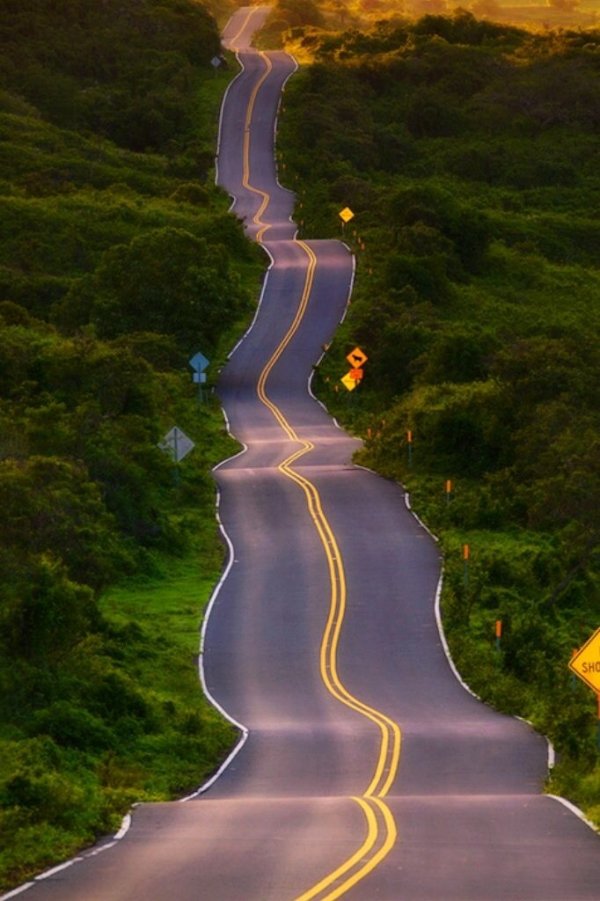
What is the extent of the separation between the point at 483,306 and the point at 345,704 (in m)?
53.3

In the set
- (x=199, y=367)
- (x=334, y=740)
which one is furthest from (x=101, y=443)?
(x=334, y=740)

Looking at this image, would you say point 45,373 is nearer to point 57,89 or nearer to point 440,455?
point 440,455

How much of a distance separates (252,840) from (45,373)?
3610cm

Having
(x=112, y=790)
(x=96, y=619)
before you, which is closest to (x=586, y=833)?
(x=112, y=790)

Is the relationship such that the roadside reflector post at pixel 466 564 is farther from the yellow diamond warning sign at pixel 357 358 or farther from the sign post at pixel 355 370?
the sign post at pixel 355 370

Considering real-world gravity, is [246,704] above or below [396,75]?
below

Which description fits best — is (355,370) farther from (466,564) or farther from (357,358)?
(466,564)

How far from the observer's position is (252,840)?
19.9m

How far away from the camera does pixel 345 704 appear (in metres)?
32.8

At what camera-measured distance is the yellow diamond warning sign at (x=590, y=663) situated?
23953 millimetres

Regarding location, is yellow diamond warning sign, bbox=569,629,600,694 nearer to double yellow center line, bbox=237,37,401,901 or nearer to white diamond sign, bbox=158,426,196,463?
→ double yellow center line, bbox=237,37,401,901

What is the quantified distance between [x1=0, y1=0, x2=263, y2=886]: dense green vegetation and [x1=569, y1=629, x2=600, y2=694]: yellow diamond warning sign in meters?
6.25

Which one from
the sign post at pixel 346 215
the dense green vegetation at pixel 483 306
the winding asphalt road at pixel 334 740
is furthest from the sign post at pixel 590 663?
the sign post at pixel 346 215

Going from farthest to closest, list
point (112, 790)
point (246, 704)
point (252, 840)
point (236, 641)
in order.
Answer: point (236, 641)
point (246, 704)
point (112, 790)
point (252, 840)
